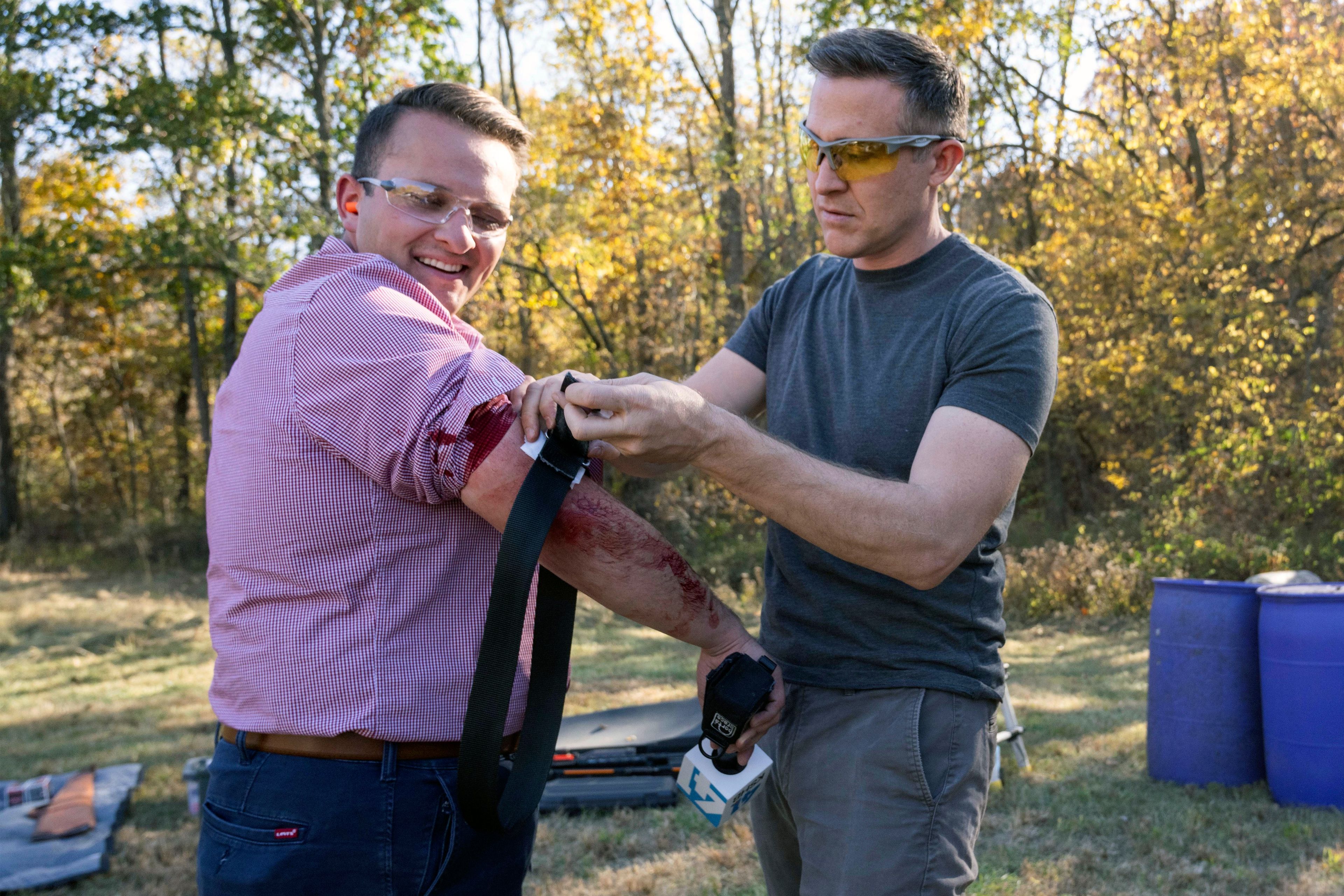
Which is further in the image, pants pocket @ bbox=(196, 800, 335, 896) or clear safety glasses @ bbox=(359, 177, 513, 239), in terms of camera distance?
clear safety glasses @ bbox=(359, 177, 513, 239)

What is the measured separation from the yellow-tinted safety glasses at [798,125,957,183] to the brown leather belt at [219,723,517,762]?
138 centimetres

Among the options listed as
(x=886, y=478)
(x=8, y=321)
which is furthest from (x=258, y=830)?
(x=8, y=321)

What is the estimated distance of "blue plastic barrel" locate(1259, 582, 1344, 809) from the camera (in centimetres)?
545

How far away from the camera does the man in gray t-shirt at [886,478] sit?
6.02 feet

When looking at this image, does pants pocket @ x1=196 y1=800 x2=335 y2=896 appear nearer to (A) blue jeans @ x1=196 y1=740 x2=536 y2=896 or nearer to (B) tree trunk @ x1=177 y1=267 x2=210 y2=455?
(A) blue jeans @ x1=196 y1=740 x2=536 y2=896

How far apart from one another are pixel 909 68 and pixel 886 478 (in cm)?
89

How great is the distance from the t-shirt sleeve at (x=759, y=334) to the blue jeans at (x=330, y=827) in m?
1.30

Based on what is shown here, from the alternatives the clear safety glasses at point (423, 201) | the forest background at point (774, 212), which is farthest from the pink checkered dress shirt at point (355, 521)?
the forest background at point (774, 212)

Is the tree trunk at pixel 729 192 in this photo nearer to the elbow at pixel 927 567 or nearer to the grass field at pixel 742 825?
the grass field at pixel 742 825

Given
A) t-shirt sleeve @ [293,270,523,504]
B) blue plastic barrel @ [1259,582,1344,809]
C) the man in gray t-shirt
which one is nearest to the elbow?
the man in gray t-shirt

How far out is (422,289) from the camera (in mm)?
1988

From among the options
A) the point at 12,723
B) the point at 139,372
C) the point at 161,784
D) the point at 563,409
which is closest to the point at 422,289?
the point at 563,409

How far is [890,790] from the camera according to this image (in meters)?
2.07

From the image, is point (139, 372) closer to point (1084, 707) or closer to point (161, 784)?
point (161, 784)
